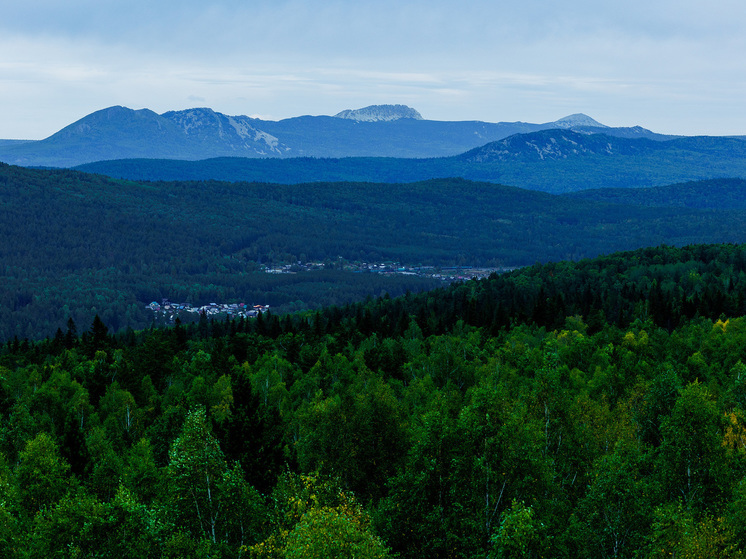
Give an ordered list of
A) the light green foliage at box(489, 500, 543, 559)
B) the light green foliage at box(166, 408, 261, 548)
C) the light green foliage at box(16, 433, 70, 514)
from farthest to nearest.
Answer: the light green foliage at box(16, 433, 70, 514) < the light green foliage at box(166, 408, 261, 548) < the light green foliage at box(489, 500, 543, 559)

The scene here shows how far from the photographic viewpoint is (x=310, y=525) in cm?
3064

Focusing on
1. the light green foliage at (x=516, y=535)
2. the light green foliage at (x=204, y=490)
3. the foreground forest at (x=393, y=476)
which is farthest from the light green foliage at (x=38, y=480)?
the light green foliage at (x=516, y=535)

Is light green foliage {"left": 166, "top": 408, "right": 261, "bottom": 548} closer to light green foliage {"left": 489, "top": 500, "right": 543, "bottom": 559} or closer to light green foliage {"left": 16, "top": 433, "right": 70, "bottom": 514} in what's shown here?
light green foliage {"left": 16, "top": 433, "right": 70, "bottom": 514}

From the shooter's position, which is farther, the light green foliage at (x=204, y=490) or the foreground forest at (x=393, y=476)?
the light green foliage at (x=204, y=490)

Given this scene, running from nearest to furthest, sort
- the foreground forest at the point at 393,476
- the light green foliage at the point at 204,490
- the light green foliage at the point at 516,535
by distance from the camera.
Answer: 1. the light green foliage at the point at 516,535
2. the foreground forest at the point at 393,476
3. the light green foliage at the point at 204,490

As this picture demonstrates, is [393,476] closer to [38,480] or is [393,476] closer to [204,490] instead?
[204,490]

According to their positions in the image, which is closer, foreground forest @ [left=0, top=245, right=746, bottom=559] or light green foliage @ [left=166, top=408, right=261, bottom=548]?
foreground forest @ [left=0, top=245, right=746, bottom=559]

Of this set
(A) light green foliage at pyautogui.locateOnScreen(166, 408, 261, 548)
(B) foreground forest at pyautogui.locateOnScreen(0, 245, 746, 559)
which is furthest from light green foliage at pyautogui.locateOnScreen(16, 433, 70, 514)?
(A) light green foliage at pyautogui.locateOnScreen(166, 408, 261, 548)

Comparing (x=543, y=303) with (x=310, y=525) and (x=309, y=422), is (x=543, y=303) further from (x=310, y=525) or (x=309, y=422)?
(x=310, y=525)

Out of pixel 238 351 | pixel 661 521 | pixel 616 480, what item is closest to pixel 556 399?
pixel 616 480

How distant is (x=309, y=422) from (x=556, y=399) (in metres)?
15.2

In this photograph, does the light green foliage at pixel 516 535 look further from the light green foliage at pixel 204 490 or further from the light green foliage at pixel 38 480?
the light green foliage at pixel 38 480

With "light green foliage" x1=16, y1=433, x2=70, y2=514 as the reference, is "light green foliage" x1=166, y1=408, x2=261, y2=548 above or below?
above

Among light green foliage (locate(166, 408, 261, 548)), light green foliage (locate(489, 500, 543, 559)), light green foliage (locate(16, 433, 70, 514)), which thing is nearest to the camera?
light green foliage (locate(489, 500, 543, 559))
